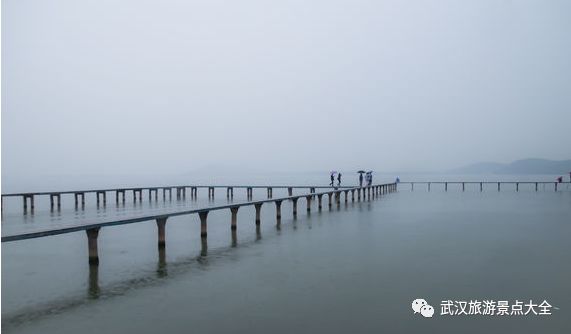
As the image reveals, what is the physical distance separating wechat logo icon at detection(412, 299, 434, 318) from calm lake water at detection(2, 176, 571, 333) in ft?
0.31

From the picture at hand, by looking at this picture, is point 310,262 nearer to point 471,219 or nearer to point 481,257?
point 481,257

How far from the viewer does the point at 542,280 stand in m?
9.42

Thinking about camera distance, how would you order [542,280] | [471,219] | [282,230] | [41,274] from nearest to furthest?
[542,280] < [41,274] < [282,230] < [471,219]

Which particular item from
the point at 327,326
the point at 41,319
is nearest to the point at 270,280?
the point at 327,326

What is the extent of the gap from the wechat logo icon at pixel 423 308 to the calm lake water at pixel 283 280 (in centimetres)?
10

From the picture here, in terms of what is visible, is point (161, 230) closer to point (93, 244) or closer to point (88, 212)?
point (93, 244)

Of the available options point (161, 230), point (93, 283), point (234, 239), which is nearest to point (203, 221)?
point (234, 239)

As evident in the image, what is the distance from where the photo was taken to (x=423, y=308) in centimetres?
748

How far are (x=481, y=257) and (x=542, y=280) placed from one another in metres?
2.42

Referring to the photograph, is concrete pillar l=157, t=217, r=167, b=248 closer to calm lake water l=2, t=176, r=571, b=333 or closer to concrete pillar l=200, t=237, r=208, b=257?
calm lake water l=2, t=176, r=571, b=333

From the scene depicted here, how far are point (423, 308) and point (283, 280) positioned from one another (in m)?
3.07

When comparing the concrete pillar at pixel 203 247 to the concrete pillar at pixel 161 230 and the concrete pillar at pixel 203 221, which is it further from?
the concrete pillar at pixel 161 230

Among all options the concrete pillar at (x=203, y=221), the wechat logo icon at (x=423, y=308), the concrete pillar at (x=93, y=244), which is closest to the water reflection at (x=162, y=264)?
the concrete pillar at (x=93, y=244)

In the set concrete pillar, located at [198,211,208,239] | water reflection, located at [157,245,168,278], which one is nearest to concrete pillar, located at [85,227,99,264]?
water reflection, located at [157,245,168,278]
